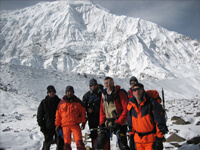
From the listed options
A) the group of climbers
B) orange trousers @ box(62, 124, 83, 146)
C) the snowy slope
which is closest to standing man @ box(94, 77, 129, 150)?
the group of climbers

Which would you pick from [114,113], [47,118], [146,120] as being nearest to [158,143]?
[146,120]

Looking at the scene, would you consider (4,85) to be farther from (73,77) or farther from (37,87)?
(73,77)

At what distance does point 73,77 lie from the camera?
30.6 meters

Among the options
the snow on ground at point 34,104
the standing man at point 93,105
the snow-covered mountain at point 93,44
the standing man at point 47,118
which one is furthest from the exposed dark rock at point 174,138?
the snow-covered mountain at point 93,44

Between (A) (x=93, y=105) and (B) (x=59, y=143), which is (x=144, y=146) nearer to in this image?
(A) (x=93, y=105)

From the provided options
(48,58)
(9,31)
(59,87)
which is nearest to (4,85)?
(59,87)

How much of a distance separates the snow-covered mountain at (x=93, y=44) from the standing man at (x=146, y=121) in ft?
320

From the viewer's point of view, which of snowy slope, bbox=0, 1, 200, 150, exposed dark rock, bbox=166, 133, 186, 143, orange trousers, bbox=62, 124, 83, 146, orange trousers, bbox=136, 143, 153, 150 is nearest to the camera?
orange trousers, bbox=136, 143, 153, 150

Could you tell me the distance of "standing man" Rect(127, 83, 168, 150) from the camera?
127 inches

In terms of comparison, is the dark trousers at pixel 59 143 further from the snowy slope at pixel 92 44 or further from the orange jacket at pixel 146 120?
the snowy slope at pixel 92 44

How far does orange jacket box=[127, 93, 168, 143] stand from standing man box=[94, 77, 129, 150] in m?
0.56

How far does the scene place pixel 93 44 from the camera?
137 meters

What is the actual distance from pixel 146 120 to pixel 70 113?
7.37 feet

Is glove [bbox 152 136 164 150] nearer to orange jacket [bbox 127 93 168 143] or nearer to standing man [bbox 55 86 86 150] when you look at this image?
orange jacket [bbox 127 93 168 143]
